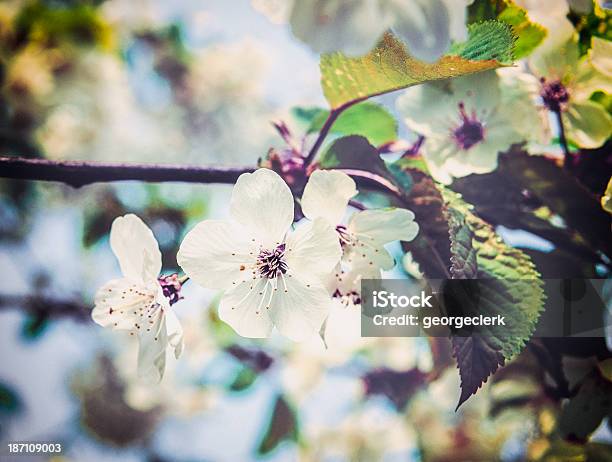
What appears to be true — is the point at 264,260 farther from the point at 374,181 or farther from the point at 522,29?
the point at 522,29

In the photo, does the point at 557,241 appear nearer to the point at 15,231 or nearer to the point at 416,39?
the point at 416,39

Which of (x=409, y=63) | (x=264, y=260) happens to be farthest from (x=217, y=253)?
(x=409, y=63)

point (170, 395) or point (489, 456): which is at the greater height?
point (489, 456)

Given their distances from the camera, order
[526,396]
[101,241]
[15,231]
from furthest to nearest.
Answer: [15,231], [101,241], [526,396]

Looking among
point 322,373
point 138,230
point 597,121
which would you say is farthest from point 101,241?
point 597,121

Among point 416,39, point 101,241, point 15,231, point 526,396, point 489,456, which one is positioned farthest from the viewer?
point 15,231

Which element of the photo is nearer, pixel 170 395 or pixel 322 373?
pixel 322 373

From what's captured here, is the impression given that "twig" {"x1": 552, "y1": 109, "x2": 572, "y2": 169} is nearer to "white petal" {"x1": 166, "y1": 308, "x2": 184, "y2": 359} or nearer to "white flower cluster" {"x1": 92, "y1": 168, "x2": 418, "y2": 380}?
"white flower cluster" {"x1": 92, "y1": 168, "x2": 418, "y2": 380}
